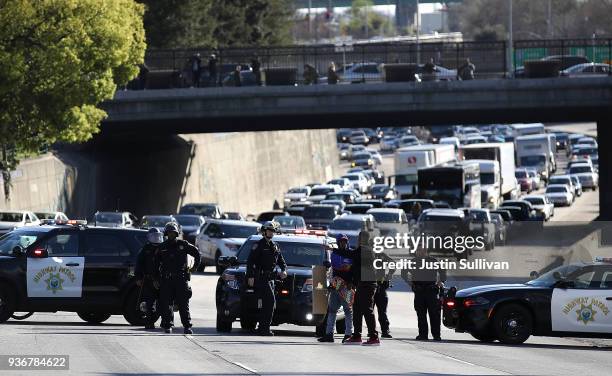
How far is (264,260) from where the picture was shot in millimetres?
21484

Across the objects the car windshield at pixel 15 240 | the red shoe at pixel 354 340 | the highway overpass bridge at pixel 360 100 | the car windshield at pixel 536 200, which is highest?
the highway overpass bridge at pixel 360 100

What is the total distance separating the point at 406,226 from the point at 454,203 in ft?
58.4

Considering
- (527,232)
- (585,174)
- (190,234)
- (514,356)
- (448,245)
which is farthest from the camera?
(585,174)

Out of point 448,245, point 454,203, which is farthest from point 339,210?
point 448,245

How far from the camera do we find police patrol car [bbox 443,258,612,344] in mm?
22469

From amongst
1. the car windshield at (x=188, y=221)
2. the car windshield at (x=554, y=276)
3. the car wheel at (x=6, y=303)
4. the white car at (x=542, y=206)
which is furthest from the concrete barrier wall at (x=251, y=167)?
the car windshield at (x=554, y=276)

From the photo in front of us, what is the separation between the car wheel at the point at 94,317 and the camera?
24391 mm

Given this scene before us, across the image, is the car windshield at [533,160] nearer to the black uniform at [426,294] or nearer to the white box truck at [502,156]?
the white box truck at [502,156]

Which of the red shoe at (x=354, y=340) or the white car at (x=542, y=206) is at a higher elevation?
the red shoe at (x=354, y=340)

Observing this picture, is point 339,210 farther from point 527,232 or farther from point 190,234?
point 527,232

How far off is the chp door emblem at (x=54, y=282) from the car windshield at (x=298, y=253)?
9.23 ft

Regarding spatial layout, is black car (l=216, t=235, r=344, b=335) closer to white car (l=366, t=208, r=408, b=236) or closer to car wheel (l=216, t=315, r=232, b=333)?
car wheel (l=216, t=315, r=232, b=333)

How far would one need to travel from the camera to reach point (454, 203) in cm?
6719

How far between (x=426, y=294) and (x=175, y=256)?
4070 millimetres
